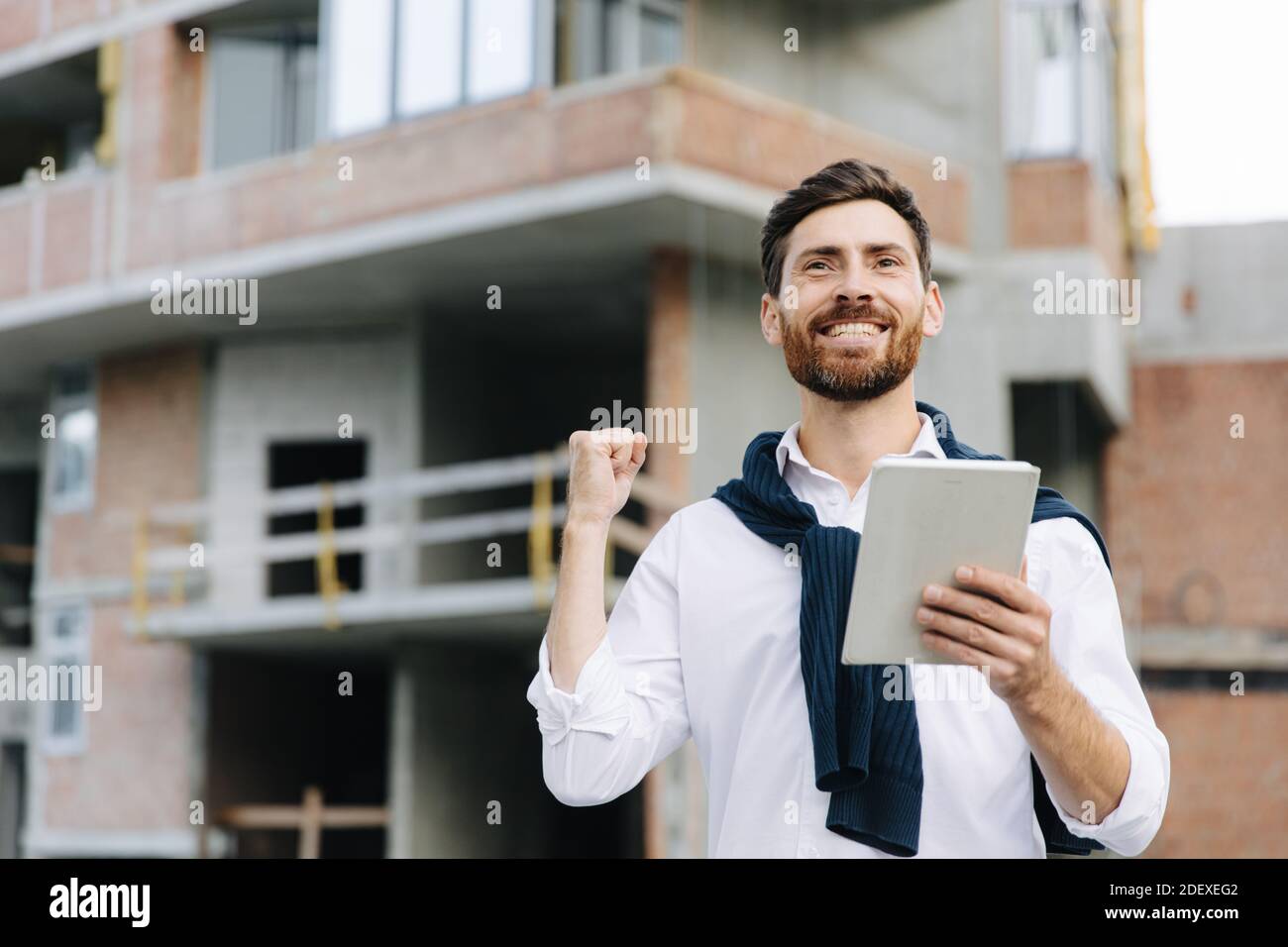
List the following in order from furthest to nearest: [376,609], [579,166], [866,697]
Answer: [376,609] → [579,166] → [866,697]

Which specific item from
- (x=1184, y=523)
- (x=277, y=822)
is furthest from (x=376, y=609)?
(x=1184, y=523)

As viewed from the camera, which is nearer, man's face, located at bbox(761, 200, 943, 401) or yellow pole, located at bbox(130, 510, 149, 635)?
man's face, located at bbox(761, 200, 943, 401)

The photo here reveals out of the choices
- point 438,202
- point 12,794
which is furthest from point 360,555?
point 438,202

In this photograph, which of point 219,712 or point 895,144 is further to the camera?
point 219,712

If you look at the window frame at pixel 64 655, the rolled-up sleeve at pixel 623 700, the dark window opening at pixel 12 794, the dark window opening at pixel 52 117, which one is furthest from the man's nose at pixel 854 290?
the dark window opening at pixel 12 794

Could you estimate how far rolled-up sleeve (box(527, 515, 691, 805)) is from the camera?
272cm

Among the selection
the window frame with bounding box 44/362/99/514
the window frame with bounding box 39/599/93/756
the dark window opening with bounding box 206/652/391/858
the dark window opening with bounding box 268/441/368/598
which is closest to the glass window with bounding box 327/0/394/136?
the dark window opening with bounding box 268/441/368/598

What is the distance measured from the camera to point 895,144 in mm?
16016

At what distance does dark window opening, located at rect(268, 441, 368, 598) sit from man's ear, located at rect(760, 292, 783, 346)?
16.4 m

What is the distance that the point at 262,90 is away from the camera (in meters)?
19.0

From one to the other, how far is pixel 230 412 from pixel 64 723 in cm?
431

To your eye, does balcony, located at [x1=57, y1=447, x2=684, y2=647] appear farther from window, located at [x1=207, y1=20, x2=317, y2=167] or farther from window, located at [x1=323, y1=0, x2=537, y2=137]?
window, located at [x1=207, y1=20, x2=317, y2=167]

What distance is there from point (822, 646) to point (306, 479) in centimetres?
1752
